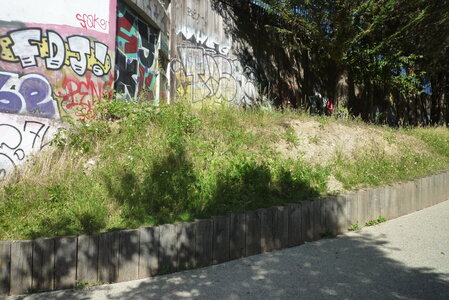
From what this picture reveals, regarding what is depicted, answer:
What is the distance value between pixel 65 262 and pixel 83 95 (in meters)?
3.26

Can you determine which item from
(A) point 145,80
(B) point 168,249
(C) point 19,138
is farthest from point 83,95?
(B) point 168,249

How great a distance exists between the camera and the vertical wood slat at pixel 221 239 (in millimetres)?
3844

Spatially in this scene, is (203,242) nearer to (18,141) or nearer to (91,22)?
(18,141)

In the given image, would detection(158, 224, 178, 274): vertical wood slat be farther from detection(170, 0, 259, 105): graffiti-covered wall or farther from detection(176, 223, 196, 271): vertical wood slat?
detection(170, 0, 259, 105): graffiti-covered wall

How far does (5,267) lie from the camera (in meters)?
3.14

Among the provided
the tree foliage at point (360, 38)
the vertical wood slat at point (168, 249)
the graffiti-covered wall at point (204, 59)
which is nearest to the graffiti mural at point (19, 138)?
the vertical wood slat at point (168, 249)

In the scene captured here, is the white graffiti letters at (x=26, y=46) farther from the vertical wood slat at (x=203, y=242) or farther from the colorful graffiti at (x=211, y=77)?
the colorful graffiti at (x=211, y=77)

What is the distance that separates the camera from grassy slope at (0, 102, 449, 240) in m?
3.92

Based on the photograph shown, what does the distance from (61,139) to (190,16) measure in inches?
223

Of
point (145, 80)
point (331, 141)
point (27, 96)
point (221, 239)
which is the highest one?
point (145, 80)

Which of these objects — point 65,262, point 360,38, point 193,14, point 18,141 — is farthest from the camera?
point 193,14

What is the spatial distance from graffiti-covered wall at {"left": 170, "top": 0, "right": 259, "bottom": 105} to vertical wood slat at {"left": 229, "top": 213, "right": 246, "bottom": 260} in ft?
18.4

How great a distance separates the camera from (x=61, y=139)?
203 inches

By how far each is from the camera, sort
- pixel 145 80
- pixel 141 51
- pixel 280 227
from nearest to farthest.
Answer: pixel 280 227, pixel 141 51, pixel 145 80
